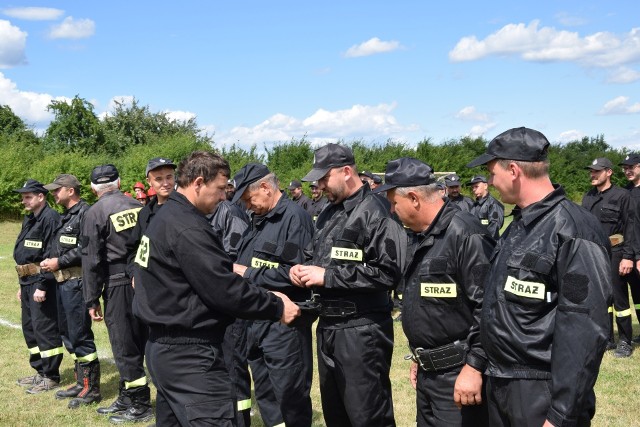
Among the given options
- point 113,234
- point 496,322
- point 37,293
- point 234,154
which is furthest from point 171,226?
point 234,154

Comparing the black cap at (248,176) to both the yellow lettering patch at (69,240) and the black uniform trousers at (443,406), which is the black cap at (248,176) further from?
the yellow lettering patch at (69,240)

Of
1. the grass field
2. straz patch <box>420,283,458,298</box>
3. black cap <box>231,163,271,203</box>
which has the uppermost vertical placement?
black cap <box>231,163,271,203</box>

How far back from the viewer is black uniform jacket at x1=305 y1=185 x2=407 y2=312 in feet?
13.5

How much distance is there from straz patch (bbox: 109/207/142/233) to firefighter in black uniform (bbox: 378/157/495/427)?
11.5 feet

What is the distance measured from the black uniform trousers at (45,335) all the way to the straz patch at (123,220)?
183cm

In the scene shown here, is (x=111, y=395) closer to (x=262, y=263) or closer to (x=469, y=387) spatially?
(x=262, y=263)

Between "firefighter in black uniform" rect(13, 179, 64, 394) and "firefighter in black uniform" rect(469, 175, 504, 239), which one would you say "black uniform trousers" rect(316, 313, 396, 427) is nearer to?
"firefighter in black uniform" rect(13, 179, 64, 394)

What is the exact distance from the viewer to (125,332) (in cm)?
642

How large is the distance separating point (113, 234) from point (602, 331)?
507cm

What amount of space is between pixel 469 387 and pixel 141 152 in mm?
28259

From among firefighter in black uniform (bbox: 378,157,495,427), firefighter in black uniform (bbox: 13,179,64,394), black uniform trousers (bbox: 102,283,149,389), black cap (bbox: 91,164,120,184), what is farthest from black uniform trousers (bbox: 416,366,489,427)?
firefighter in black uniform (bbox: 13,179,64,394)

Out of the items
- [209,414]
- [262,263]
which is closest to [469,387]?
[209,414]

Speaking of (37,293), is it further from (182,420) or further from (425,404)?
(425,404)

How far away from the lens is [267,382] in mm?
5379
